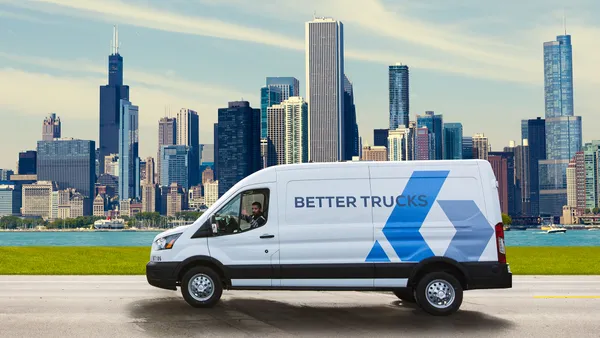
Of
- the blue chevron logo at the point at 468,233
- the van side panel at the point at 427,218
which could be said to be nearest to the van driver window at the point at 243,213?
the van side panel at the point at 427,218

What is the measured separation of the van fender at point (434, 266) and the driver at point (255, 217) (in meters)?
2.62

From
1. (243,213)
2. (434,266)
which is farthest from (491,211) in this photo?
(243,213)

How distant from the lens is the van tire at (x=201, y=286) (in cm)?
1315

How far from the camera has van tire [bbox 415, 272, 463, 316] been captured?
41.4 ft

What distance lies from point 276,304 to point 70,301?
3720mm

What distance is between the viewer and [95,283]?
17.7 meters

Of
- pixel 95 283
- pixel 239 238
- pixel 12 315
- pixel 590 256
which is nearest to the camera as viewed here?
pixel 12 315

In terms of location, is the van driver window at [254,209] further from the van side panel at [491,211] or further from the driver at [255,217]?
the van side panel at [491,211]

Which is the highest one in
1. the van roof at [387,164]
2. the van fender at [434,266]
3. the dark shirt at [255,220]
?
the van roof at [387,164]

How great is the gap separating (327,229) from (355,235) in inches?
18.4

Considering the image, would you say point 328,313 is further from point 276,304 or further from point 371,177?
point 371,177

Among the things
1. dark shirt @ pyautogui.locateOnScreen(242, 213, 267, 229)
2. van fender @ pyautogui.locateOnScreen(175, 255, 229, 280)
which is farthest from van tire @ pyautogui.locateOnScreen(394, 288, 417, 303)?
van fender @ pyautogui.locateOnScreen(175, 255, 229, 280)

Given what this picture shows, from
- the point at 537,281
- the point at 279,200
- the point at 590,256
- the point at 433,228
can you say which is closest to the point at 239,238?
the point at 279,200

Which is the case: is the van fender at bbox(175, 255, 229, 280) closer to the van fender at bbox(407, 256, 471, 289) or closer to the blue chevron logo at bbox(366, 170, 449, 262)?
the blue chevron logo at bbox(366, 170, 449, 262)
